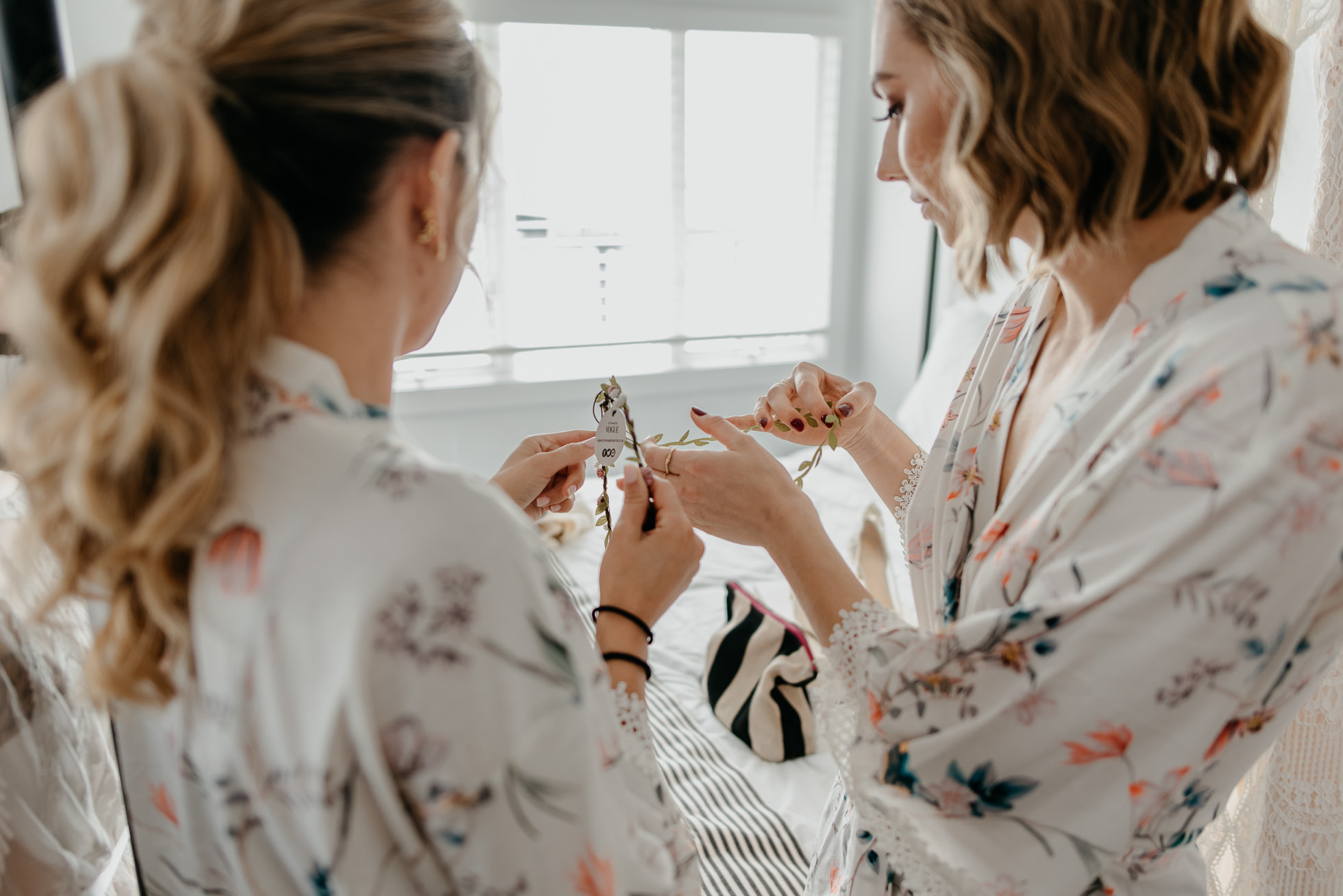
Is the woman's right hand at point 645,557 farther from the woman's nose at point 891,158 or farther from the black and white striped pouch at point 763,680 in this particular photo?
the black and white striped pouch at point 763,680

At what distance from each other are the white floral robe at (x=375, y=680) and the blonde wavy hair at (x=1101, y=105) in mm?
525

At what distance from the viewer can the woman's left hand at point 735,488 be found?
0.90m

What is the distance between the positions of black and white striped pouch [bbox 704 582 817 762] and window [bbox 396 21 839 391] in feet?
5.76

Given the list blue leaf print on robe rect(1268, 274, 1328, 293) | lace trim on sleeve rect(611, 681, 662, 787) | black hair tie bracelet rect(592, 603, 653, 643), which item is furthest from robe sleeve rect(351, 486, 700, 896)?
blue leaf print on robe rect(1268, 274, 1328, 293)

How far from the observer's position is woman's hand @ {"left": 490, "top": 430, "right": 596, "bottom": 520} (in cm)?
103

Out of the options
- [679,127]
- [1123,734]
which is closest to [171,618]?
[1123,734]

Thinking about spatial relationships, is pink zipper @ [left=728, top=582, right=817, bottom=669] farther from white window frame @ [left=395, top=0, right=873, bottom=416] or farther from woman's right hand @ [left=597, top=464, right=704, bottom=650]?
white window frame @ [left=395, top=0, right=873, bottom=416]

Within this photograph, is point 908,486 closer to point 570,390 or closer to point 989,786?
point 989,786

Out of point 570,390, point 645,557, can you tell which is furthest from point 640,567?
point 570,390

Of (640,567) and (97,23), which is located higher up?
(97,23)

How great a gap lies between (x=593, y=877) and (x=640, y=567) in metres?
0.31

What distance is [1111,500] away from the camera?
0.64m

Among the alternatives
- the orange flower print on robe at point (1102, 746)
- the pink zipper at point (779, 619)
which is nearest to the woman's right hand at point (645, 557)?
the orange flower print on robe at point (1102, 746)

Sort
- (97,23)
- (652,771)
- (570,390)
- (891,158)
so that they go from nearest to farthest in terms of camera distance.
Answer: (652,771), (891,158), (97,23), (570,390)
